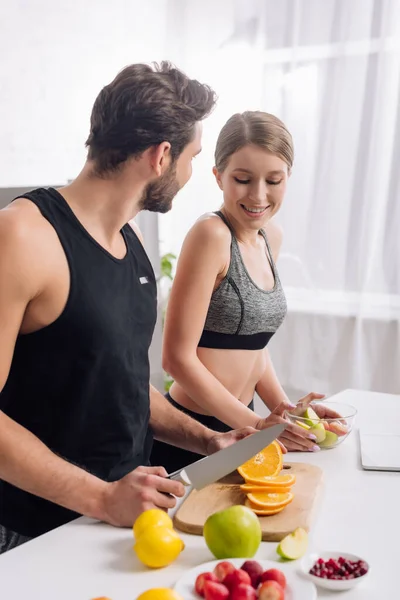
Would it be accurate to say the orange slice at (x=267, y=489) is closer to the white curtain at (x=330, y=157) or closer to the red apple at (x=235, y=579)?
the red apple at (x=235, y=579)

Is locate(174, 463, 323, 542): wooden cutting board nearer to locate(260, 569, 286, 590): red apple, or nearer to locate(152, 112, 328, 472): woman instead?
locate(260, 569, 286, 590): red apple

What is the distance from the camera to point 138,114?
145 cm

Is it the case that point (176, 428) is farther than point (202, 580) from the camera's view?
Yes

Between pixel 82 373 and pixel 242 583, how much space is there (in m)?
0.55

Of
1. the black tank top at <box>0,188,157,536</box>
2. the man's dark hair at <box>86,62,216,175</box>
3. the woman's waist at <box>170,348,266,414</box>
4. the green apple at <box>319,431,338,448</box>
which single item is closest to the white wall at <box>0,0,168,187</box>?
the woman's waist at <box>170,348,266,414</box>

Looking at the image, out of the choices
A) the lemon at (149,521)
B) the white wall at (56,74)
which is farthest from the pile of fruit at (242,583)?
the white wall at (56,74)

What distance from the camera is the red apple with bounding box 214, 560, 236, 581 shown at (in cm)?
100

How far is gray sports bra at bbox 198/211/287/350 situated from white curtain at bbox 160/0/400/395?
1.95m

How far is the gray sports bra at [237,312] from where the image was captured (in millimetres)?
1939

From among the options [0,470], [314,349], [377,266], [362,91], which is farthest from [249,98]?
[0,470]

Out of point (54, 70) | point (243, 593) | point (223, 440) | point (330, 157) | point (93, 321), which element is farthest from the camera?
point (330, 157)

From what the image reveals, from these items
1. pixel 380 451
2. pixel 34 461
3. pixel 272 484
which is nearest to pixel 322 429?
pixel 380 451

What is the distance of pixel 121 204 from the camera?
57.6 inches

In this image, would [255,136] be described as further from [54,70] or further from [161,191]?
[54,70]
